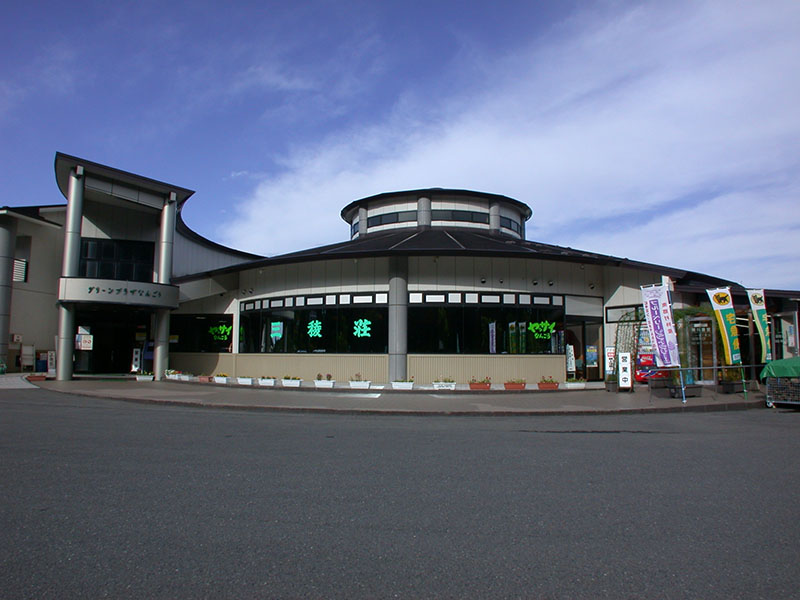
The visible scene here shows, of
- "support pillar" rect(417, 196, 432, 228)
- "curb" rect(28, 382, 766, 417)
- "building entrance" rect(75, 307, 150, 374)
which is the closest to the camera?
"curb" rect(28, 382, 766, 417)

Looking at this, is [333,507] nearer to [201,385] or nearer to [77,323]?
[201,385]

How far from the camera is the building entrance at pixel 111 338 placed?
104 feet

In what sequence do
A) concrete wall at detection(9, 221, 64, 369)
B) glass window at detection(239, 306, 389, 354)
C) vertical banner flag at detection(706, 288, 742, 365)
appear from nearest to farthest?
vertical banner flag at detection(706, 288, 742, 365) < glass window at detection(239, 306, 389, 354) < concrete wall at detection(9, 221, 64, 369)

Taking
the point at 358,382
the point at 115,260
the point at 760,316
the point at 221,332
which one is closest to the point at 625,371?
the point at 760,316

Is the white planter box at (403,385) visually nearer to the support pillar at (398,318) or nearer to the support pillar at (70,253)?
the support pillar at (398,318)

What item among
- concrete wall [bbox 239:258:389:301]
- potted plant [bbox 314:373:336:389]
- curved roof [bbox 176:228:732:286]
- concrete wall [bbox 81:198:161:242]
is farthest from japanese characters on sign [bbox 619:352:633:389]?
concrete wall [bbox 81:198:161:242]

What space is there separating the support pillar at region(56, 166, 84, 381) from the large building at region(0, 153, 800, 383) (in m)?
0.05

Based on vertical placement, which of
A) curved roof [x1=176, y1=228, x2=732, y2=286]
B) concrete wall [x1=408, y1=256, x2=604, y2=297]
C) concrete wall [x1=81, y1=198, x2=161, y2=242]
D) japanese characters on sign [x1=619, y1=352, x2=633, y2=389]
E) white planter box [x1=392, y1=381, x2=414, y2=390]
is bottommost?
white planter box [x1=392, y1=381, x2=414, y2=390]

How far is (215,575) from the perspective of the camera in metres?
4.00

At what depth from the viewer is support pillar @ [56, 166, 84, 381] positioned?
23867 millimetres

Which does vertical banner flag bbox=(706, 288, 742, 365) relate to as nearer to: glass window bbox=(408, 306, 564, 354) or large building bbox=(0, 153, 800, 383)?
large building bbox=(0, 153, 800, 383)

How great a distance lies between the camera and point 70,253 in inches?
942

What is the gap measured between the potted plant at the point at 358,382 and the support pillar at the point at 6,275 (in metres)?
18.4

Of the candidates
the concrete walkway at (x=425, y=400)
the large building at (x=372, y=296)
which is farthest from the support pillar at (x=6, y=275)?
the concrete walkway at (x=425, y=400)
